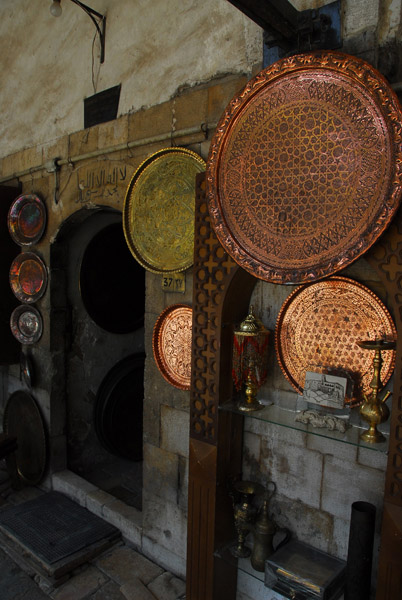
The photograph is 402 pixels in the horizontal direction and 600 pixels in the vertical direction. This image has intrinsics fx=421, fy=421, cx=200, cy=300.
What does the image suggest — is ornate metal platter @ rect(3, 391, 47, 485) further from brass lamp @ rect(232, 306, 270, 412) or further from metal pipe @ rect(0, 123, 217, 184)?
brass lamp @ rect(232, 306, 270, 412)

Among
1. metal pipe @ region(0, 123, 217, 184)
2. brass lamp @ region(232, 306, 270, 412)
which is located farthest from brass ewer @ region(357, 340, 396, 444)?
metal pipe @ region(0, 123, 217, 184)

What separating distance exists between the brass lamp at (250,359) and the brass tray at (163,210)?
674mm

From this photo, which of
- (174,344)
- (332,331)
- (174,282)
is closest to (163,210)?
(174,282)

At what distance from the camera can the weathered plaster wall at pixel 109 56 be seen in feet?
7.94

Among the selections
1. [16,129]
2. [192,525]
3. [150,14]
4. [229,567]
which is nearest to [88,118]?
[150,14]

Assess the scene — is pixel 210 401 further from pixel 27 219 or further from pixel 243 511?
pixel 27 219

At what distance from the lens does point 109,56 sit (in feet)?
10.1

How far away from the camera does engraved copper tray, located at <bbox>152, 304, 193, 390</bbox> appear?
8.68ft

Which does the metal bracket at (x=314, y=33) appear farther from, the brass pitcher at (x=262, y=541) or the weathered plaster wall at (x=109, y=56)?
the brass pitcher at (x=262, y=541)

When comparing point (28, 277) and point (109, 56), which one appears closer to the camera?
point (109, 56)

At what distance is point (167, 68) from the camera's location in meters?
2.69

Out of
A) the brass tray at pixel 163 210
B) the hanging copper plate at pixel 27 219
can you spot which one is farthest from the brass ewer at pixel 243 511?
the hanging copper plate at pixel 27 219

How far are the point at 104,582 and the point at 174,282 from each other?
6.66ft

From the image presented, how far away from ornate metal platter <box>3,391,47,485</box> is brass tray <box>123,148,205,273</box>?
2114mm
